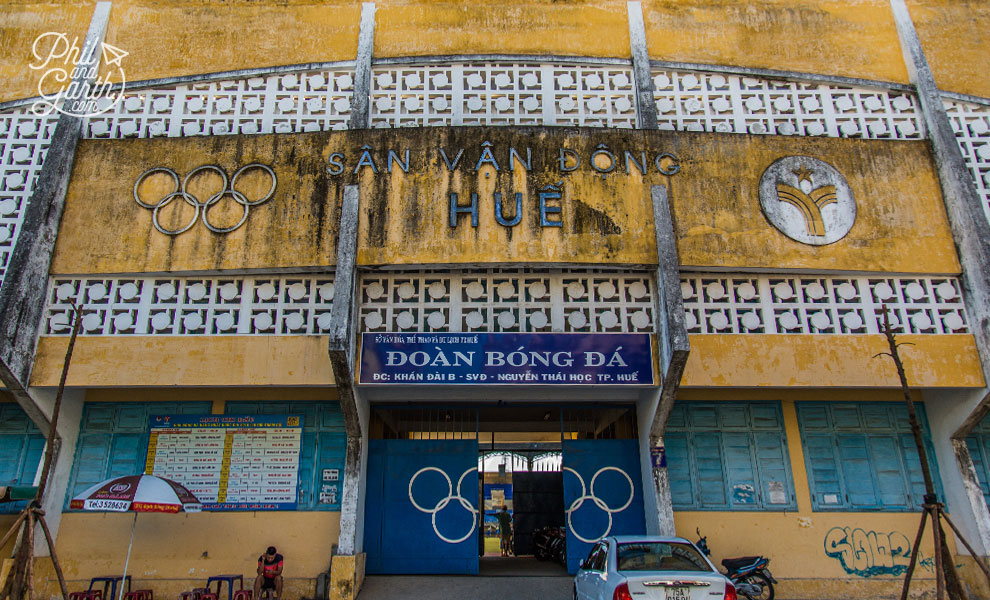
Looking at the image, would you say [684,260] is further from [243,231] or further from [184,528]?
[184,528]

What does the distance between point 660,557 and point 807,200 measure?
7110mm

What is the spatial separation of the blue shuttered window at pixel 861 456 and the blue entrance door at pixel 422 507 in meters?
6.15

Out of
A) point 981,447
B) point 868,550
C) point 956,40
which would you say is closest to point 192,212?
point 868,550

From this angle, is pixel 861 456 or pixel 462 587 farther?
pixel 861 456

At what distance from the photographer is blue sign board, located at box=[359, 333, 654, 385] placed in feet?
34.4

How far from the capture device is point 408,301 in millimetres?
11195

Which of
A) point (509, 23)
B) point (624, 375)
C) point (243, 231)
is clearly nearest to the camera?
point (624, 375)

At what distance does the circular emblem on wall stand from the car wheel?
5.59 metres

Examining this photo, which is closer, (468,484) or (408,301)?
(408,301)

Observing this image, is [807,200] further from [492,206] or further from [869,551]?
[869,551]

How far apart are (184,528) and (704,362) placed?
9.25 meters

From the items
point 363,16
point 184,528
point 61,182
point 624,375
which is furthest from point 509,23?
point 184,528

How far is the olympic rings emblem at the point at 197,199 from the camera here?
1137 centimetres

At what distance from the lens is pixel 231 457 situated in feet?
38.2
